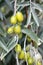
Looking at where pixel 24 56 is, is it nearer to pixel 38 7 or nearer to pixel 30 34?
pixel 30 34

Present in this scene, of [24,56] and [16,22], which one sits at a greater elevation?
[16,22]

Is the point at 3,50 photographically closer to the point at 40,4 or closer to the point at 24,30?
the point at 24,30

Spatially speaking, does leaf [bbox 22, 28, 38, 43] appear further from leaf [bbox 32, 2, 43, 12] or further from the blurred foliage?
leaf [bbox 32, 2, 43, 12]

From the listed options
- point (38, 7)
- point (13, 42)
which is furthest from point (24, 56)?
point (38, 7)

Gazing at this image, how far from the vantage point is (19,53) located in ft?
3.47

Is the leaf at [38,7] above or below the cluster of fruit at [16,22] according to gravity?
above

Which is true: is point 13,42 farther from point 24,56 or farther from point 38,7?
point 38,7

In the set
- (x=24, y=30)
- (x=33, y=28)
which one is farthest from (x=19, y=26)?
(x=33, y=28)

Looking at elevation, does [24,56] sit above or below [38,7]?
below

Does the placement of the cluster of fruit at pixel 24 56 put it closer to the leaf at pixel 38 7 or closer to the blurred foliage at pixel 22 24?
the blurred foliage at pixel 22 24

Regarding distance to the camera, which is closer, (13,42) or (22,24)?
(13,42)

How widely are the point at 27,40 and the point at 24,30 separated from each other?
92mm

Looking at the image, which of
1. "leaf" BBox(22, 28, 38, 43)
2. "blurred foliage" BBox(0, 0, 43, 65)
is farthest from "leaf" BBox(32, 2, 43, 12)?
"leaf" BBox(22, 28, 38, 43)

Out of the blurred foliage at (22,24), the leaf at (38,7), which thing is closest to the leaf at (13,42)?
the blurred foliage at (22,24)
